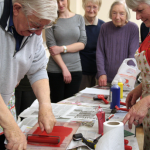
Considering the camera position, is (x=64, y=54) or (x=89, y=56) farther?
(x=89, y=56)

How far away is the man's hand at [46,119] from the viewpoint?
126cm

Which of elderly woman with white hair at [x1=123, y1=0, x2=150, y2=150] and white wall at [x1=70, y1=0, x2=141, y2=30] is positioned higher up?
white wall at [x1=70, y1=0, x2=141, y2=30]

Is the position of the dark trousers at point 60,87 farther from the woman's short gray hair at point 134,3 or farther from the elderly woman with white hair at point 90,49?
the woman's short gray hair at point 134,3

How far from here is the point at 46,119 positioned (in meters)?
1.28

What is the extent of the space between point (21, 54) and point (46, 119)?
40 cm

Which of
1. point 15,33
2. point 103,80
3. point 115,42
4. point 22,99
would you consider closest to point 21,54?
point 15,33

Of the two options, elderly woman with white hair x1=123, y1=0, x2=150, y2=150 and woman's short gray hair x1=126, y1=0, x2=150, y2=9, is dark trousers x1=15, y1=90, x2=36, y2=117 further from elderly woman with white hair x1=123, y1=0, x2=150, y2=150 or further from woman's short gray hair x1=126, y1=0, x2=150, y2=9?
woman's short gray hair x1=126, y1=0, x2=150, y2=9

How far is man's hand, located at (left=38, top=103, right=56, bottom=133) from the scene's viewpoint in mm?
1258

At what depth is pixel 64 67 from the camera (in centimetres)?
247

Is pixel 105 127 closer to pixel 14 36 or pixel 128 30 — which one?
pixel 14 36

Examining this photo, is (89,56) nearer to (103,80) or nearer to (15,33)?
(103,80)

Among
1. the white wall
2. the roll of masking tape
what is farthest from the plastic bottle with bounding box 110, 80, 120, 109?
the white wall

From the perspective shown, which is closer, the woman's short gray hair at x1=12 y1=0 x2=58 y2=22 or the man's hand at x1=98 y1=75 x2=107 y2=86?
the woman's short gray hair at x1=12 y1=0 x2=58 y2=22

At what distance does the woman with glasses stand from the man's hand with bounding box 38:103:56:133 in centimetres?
112
